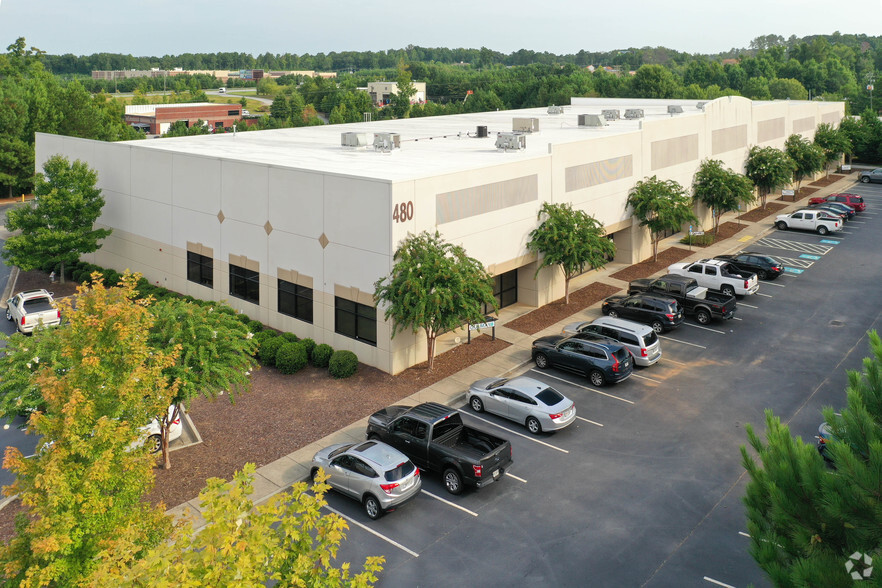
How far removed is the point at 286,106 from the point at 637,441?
125 m

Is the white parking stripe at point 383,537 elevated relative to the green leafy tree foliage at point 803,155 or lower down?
lower down

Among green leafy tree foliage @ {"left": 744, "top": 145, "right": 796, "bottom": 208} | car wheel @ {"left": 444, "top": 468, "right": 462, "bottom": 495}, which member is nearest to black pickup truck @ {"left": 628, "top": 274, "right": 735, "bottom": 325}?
car wheel @ {"left": 444, "top": 468, "right": 462, "bottom": 495}

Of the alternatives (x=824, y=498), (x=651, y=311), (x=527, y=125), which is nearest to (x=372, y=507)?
(x=824, y=498)

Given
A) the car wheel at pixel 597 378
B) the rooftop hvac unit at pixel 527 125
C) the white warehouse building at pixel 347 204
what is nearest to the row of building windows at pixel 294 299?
the white warehouse building at pixel 347 204

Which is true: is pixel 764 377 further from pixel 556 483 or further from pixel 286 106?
pixel 286 106

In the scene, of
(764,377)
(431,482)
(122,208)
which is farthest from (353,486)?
(122,208)

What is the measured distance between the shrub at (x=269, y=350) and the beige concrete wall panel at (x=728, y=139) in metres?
35.6

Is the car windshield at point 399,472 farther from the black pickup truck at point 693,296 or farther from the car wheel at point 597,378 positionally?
the black pickup truck at point 693,296

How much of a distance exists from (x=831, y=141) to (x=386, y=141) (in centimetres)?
5053

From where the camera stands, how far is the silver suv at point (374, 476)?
752 inches

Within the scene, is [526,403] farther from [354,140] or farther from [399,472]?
[354,140]

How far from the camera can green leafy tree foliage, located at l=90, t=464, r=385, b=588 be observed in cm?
895

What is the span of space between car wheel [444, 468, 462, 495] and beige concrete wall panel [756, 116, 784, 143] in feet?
159

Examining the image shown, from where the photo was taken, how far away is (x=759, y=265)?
41.0 meters
